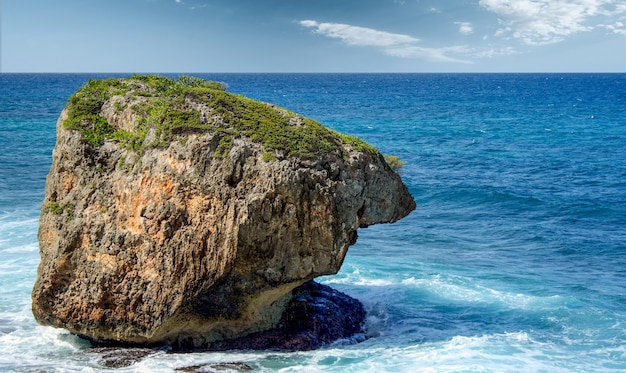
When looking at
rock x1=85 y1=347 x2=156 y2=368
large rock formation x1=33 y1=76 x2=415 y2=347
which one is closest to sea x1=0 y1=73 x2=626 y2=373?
rock x1=85 y1=347 x2=156 y2=368

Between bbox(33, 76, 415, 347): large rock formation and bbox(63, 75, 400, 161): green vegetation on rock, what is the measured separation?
0.04m

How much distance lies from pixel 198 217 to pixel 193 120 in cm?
235

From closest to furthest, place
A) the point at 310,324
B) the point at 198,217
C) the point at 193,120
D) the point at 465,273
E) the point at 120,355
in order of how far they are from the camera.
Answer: the point at 198,217, the point at 120,355, the point at 193,120, the point at 310,324, the point at 465,273

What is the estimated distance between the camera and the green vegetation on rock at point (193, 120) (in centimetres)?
1504

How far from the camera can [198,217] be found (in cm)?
1459

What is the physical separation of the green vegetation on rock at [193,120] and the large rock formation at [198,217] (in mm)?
44

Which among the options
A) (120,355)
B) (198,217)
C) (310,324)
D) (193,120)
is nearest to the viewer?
(198,217)

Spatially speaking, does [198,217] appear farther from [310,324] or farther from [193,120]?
[310,324]

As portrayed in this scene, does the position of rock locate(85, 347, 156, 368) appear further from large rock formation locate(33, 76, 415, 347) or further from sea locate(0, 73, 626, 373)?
large rock formation locate(33, 76, 415, 347)

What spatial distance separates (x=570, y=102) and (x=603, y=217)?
76158 millimetres

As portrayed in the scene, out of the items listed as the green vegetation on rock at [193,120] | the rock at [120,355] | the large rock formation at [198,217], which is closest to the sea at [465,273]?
the rock at [120,355]

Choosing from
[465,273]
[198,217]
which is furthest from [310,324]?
[465,273]

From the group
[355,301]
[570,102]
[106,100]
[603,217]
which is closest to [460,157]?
[603,217]

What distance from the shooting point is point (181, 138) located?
49.1ft
